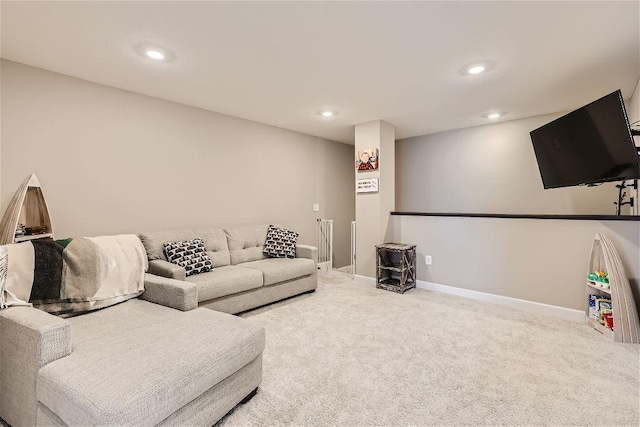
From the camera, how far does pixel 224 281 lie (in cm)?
296

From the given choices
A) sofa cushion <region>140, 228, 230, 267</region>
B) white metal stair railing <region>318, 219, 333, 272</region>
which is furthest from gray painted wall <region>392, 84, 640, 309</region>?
sofa cushion <region>140, 228, 230, 267</region>

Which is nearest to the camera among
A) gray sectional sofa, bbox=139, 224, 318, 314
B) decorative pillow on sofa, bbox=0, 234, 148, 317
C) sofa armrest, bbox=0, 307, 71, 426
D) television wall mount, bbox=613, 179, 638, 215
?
sofa armrest, bbox=0, 307, 71, 426

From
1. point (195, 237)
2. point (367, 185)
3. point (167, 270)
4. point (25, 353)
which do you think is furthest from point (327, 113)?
point (25, 353)

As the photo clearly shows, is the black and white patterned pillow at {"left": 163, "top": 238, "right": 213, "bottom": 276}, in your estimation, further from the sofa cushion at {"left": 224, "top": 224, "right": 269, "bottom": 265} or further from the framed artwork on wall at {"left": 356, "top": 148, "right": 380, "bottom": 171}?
the framed artwork on wall at {"left": 356, "top": 148, "right": 380, "bottom": 171}

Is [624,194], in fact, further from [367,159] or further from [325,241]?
[325,241]

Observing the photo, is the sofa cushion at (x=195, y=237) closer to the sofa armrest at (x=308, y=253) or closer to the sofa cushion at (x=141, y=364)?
the sofa armrest at (x=308, y=253)

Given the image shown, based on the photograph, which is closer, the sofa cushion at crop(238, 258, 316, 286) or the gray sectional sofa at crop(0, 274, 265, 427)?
the gray sectional sofa at crop(0, 274, 265, 427)

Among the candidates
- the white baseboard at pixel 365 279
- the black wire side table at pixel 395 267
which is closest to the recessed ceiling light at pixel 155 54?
the black wire side table at pixel 395 267

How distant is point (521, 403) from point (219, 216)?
3.53 meters

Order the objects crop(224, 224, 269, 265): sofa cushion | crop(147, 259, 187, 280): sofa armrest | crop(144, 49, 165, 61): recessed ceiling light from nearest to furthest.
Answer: crop(144, 49, 165, 61): recessed ceiling light
crop(147, 259, 187, 280): sofa armrest
crop(224, 224, 269, 265): sofa cushion

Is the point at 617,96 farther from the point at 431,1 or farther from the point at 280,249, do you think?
the point at 280,249

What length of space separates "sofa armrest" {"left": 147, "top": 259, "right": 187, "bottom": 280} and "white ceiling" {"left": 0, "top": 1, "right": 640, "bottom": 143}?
175cm

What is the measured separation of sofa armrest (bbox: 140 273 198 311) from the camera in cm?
217

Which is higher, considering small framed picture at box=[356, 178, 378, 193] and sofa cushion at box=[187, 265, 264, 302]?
small framed picture at box=[356, 178, 378, 193]
